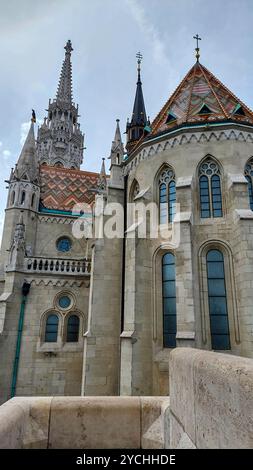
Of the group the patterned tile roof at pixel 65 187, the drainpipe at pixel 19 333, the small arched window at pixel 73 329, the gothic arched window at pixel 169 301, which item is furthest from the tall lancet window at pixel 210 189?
the patterned tile roof at pixel 65 187

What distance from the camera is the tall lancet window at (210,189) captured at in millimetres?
11562

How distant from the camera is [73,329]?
14.2 meters

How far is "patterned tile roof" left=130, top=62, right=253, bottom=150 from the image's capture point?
12938 millimetres

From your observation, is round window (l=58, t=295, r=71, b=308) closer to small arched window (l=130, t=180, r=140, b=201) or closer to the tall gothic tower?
small arched window (l=130, t=180, r=140, b=201)

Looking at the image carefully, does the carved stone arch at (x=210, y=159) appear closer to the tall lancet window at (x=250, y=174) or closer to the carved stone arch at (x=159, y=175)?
the tall lancet window at (x=250, y=174)

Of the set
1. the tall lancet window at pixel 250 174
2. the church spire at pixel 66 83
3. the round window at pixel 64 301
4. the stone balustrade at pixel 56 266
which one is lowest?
the round window at pixel 64 301

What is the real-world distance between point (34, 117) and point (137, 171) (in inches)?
485

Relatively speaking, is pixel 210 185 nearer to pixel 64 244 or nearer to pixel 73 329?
pixel 73 329

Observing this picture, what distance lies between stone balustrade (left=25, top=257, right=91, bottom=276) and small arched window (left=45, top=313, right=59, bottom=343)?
2188 mm

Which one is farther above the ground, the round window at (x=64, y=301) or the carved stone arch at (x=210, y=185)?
the carved stone arch at (x=210, y=185)

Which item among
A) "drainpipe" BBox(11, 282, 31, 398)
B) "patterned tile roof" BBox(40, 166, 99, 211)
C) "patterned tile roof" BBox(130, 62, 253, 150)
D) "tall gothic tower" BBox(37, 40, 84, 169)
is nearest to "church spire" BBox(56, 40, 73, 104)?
"tall gothic tower" BBox(37, 40, 84, 169)

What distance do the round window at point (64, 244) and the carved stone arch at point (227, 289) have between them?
37.8ft
